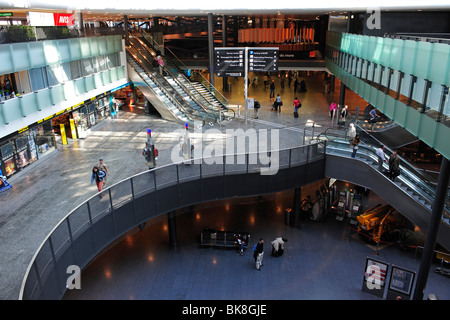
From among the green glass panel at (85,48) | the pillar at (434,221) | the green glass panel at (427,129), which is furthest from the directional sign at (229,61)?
the pillar at (434,221)

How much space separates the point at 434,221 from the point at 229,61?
48.1 feet

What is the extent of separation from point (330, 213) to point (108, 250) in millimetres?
11837

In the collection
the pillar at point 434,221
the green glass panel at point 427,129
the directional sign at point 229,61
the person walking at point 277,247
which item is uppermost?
the directional sign at point 229,61

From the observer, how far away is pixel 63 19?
17.6 metres

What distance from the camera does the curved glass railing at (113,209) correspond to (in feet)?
31.0

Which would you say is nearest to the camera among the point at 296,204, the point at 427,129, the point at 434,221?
the point at 434,221

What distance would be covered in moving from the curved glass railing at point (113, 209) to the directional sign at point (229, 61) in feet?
25.2

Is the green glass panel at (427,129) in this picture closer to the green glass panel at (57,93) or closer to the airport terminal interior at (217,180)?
the airport terminal interior at (217,180)

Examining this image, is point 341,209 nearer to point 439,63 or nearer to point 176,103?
point 439,63

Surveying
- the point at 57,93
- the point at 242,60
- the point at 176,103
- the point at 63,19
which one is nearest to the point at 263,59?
the point at 242,60

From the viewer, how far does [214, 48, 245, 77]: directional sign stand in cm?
2227

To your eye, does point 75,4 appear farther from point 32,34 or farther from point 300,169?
point 300,169

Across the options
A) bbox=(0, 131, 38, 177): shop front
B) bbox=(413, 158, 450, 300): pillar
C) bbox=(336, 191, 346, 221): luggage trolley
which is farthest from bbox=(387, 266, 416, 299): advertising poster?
bbox=(0, 131, 38, 177): shop front

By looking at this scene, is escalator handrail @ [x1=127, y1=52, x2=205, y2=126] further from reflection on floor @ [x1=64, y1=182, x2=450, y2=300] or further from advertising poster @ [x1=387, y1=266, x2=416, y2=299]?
advertising poster @ [x1=387, y1=266, x2=416, y2=299]
